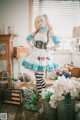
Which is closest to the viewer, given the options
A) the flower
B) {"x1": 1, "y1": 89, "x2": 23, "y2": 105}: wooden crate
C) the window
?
the flower

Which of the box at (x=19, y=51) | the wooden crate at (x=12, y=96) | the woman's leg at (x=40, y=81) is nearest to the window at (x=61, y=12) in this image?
the box at (x=19, y=51)

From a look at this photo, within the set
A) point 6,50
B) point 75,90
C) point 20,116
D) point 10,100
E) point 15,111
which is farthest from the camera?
point 6,50

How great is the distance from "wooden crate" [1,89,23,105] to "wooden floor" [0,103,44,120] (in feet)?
0.22

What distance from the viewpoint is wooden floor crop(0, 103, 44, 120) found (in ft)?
7.21

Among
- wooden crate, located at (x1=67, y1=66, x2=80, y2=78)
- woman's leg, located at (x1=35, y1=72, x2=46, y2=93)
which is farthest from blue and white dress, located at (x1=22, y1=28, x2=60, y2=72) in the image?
wooden crate, located at (x1=67, y1=66, x2=80, y2=78)

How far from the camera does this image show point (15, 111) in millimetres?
2393

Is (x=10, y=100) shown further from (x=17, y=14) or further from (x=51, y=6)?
(x=51, y=6)

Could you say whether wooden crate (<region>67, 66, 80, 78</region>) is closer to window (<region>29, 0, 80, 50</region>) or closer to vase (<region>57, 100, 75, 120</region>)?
window (<region>29, 0, 80, 50</region>)

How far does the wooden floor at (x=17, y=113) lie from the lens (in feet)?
7.21

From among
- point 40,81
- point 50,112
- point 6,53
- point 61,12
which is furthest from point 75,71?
point 50,112

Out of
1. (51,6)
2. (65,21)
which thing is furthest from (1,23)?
(65,21)

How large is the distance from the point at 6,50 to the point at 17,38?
61cm

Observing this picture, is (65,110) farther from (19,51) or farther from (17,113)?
(19,51)

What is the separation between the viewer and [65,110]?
1945 millimetres
